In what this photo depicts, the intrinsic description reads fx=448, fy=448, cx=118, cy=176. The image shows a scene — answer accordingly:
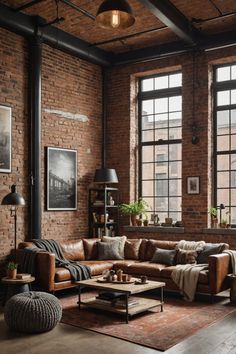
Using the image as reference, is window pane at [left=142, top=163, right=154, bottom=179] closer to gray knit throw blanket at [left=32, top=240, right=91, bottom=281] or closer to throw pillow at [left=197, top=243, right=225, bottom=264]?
throw pillow at [left=197, top=243, right=225, bottom=264]

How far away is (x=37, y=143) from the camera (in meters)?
8.27

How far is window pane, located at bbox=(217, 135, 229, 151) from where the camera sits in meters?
9.20

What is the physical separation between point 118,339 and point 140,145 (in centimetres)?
581

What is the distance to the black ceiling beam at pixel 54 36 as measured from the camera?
25.1 ft

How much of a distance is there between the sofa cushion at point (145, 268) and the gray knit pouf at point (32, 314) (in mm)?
2596

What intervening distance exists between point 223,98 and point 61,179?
3.72 metres

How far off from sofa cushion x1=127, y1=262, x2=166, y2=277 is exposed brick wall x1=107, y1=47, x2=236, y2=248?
1413 millimetres

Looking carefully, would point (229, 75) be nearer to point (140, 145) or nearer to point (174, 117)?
point (174, 117)

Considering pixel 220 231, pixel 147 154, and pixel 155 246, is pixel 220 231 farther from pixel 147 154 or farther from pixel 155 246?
pixel 147 154

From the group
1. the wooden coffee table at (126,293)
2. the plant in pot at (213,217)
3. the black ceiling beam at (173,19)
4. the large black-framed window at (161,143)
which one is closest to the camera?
the wooden coffee table at (126,293)

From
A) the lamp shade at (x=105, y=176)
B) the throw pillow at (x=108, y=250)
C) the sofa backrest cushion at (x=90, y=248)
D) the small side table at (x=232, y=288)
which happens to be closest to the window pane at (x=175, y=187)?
the lamp shade at (x=105, y=176)

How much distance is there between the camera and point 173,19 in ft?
25.9

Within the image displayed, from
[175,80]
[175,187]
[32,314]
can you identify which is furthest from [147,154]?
[32,314]

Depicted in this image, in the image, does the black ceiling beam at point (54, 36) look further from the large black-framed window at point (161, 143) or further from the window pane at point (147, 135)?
the window pane at point (147, 135)
